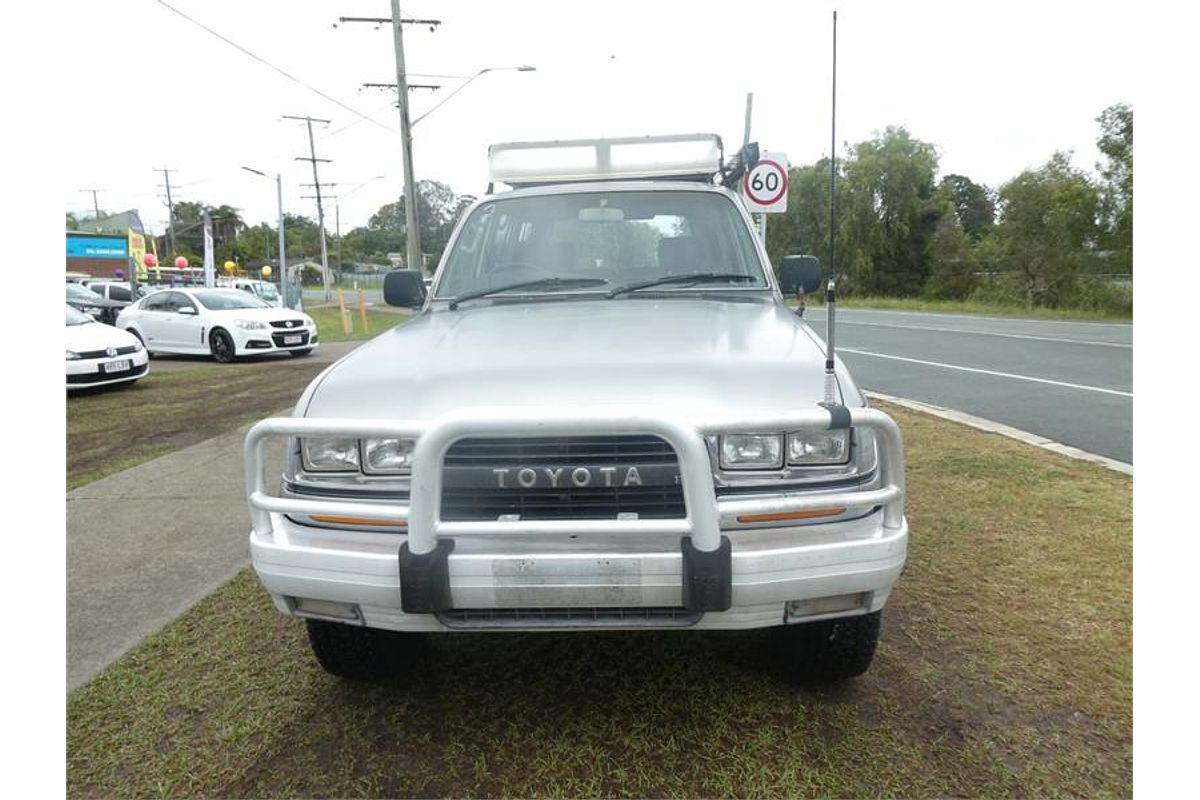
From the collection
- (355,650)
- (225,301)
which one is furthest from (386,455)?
(225,301)

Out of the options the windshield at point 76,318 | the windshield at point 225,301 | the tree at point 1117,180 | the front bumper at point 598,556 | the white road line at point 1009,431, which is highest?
the tree at point 1117,180

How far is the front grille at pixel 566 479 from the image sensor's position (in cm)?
223

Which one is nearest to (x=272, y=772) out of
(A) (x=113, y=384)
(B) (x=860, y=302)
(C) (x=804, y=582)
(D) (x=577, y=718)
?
(D) (x=577, y=718)

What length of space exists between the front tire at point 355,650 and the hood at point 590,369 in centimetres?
79

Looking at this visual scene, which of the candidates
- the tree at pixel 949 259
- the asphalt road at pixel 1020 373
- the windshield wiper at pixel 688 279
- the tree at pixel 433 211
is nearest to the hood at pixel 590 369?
the windshield wiper at pixel 688 279

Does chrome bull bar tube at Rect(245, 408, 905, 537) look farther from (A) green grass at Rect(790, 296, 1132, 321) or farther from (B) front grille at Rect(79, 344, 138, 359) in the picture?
(A) green grass at Rect(790, 296, 1132, 321)

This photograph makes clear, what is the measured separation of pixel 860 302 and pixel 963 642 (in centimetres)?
3393

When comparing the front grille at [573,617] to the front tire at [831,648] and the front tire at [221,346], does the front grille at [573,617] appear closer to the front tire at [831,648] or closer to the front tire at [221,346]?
the front tire at [831,648]

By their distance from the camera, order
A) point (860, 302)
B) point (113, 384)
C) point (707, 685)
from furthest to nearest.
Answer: point (860, 302) → point (113, 384) → point (707, 685)

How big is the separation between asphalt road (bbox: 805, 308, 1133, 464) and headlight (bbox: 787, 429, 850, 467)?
447 cm

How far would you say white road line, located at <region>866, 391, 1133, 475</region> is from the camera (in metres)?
5.52

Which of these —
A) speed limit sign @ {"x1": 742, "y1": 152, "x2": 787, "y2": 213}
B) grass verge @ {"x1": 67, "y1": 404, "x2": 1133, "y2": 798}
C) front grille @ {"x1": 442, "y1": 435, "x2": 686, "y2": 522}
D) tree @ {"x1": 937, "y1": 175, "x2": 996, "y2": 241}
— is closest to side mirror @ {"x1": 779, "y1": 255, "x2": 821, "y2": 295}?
grass verge @ {"x1": 67, "y1": 404, "x2": 1133, "y2": 798}

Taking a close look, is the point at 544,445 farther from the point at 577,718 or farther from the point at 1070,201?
the point at 1070,201

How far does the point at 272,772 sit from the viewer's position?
2.41 meters
